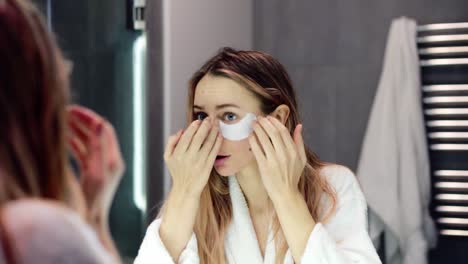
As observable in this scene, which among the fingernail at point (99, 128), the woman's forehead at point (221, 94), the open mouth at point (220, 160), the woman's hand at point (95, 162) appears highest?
the fingernail at point (99, 128)

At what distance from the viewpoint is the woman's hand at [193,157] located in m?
1.29

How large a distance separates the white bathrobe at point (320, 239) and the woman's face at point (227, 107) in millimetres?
134

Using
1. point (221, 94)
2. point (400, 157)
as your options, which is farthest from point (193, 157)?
point (400, 157)

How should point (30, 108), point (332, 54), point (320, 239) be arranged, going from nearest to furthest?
point (30, 108), point (320, 239), point (332, 54)

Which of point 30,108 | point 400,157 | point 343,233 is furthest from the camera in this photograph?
point 400,157

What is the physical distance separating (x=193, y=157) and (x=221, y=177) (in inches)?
9.1

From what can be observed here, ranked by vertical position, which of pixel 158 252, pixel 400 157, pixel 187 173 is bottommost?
pixel 400 157

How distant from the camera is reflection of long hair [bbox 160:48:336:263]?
4.58ft

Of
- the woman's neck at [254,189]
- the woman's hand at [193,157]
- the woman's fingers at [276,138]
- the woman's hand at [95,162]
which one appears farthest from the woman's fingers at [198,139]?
the woman's hand at [95,162]

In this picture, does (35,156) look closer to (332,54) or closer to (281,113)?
(281,113)

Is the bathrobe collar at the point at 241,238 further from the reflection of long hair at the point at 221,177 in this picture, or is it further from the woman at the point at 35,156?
the woman at the point at 35,156

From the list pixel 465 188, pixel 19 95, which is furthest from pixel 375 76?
pixel 19 95

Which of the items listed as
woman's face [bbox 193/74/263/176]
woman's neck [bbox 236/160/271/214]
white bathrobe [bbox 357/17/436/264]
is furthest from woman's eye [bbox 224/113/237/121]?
white bathrobe [bbox 357/17/436/264]

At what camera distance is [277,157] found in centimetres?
130
